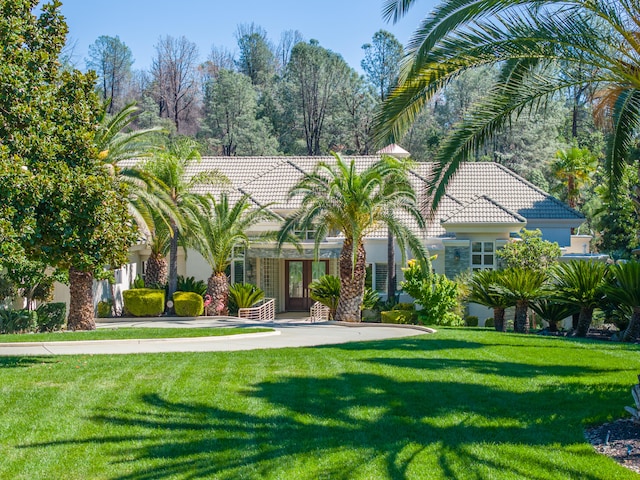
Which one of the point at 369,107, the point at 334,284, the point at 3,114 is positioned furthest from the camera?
the point at 369,107

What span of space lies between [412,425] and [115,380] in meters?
5.17

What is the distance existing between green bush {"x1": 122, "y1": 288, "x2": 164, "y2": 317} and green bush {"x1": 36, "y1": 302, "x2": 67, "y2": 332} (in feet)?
19.6

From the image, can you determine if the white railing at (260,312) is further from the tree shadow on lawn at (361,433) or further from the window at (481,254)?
the tree shadow on lawn at (361,433)

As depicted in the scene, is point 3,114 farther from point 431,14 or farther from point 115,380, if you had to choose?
point 431,14

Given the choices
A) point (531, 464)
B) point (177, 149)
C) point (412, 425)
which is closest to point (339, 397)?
point (412, 425)

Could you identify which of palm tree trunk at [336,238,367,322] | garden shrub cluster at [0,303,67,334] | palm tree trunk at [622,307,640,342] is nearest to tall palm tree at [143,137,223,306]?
garden shrub cluster at [0,303,67,334]

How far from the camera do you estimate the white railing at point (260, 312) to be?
3293 cm

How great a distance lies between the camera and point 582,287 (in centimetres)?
1953

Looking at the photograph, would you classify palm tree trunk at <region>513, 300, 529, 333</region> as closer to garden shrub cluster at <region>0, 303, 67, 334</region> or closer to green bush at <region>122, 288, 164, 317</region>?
garden shrub cluster at <region>0, 303, 67, 334</region>

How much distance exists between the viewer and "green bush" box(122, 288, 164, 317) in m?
32.3

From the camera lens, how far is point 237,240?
110ft


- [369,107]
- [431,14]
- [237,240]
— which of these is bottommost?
[237,240]

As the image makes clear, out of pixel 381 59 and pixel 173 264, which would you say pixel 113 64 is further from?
pixel 173 264

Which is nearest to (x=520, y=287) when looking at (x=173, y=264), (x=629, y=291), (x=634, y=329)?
(x=634, y=329)
